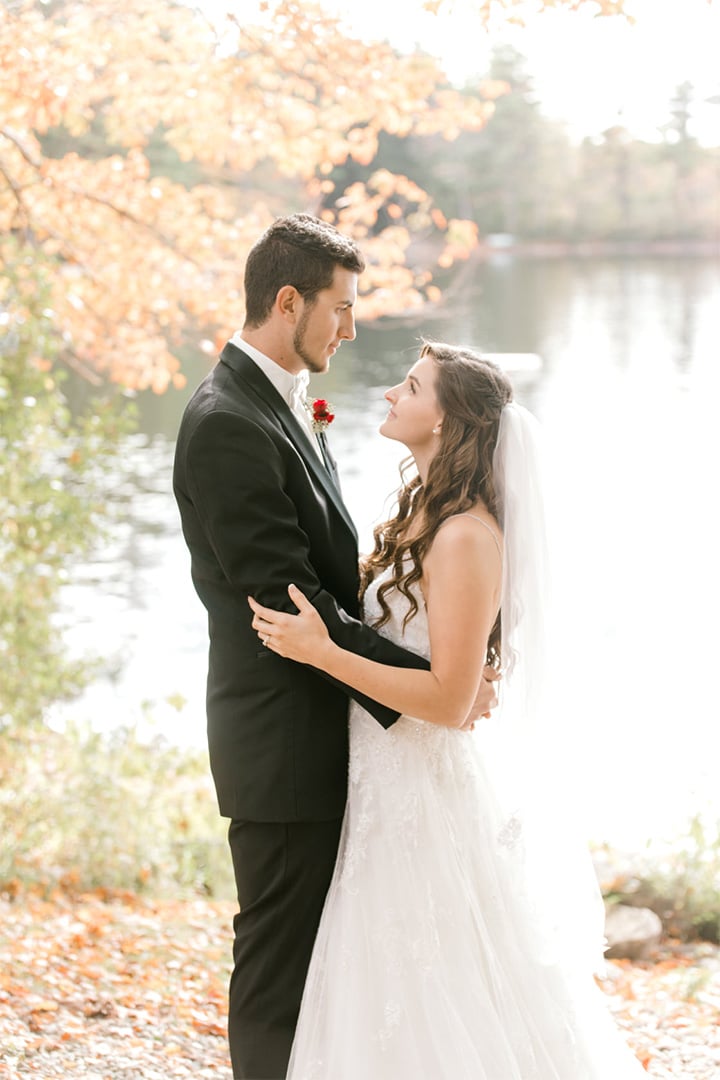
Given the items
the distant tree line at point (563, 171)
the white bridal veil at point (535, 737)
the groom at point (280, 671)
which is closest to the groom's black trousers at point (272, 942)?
the groom at point (280, 671)

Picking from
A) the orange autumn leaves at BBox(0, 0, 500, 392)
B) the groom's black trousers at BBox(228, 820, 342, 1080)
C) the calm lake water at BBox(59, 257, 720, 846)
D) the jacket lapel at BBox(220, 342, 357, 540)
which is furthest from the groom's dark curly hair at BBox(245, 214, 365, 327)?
the orange autumn leaves at BBox(0, 0, 500, 392)

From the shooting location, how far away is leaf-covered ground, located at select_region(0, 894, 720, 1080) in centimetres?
344

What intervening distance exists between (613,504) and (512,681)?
16147 millimetres

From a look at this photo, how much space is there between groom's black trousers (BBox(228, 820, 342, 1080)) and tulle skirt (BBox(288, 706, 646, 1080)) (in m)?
0.05

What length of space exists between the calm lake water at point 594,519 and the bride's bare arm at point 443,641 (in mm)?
350

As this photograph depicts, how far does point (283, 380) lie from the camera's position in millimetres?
2635

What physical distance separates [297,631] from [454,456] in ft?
1.94

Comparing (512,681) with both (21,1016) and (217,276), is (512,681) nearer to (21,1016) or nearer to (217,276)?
(21,1016)

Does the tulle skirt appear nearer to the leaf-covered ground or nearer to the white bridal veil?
the white bridal veil

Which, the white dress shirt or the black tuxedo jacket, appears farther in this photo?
the white dress shirt

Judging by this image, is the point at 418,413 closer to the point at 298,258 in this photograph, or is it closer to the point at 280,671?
the point at 298,258

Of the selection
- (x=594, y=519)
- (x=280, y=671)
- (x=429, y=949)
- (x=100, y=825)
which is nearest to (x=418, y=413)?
(x=280, y=671)

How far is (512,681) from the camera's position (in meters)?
2.88

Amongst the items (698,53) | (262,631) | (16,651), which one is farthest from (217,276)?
(698,53)
